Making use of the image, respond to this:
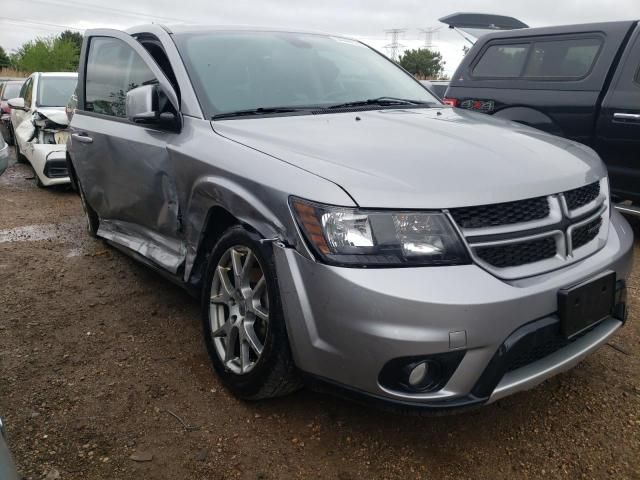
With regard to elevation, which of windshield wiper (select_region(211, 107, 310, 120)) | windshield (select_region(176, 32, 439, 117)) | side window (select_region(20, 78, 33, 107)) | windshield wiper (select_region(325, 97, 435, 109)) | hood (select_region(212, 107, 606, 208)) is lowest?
side window (select_region(20, 78, 33, 107))

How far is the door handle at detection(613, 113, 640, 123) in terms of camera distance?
4.61m

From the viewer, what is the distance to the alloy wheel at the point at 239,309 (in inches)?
93.3

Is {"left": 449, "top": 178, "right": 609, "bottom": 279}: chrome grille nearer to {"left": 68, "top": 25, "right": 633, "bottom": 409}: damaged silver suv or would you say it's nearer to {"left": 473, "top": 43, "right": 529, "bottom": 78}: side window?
{"left": 68, "top": 25, "right": 633, "bottom": 409}: damaged silver suv

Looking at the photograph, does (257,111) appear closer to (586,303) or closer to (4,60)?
(586,303)

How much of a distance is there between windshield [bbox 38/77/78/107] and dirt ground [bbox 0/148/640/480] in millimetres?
5965

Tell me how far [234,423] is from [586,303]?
5.01ft

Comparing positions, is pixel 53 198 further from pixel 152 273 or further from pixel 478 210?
pixel 478 210

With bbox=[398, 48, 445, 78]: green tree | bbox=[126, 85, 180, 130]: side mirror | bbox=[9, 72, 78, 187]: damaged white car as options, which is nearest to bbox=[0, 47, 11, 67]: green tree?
bbox=[398, 48, 445, 78]: green tree

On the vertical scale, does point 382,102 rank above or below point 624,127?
Result: above

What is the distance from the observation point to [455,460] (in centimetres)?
225

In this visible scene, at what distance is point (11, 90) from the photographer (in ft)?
41.4

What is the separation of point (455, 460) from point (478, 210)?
3.33 ft

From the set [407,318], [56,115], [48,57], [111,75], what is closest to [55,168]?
[56,115]

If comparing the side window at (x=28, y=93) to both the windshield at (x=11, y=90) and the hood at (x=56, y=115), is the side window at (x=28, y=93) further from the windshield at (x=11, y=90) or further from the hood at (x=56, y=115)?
the windshield at (x=11, y=90)
